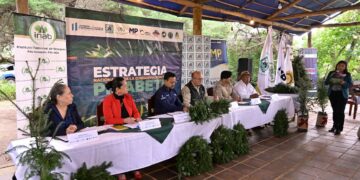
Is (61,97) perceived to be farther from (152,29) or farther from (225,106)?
(152,29)

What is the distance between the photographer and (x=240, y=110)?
3.22m

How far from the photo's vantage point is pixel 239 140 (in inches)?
125

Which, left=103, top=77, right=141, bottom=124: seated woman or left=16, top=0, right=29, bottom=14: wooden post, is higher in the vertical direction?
left=16, top=0, right=29, bottom=14: wooden post

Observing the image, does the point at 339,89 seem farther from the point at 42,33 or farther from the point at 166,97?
the point at 42,33

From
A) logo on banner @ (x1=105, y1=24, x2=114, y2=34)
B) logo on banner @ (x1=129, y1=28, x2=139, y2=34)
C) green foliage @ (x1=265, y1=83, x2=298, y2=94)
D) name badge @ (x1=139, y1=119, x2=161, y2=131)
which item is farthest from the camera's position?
green foliage @ (x1=265, y1=83, x2=298, y2=94)

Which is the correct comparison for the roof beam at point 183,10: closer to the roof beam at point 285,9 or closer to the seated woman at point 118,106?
the roof beam at point 285,9

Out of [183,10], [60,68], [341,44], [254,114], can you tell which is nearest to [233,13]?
[183,10]

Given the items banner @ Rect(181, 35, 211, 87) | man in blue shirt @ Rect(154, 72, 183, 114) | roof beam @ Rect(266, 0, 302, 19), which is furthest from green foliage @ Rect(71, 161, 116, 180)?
roof beam @ Rect(266, 0, 302, 19)

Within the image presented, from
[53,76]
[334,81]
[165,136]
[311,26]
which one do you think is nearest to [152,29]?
[53,76]

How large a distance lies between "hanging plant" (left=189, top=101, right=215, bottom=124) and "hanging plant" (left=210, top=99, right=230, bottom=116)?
127mm

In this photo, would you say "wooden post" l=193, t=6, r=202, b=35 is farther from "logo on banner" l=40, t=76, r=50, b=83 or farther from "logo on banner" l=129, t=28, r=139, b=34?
"logo on banner" l=40, t=76, r=50, b=83

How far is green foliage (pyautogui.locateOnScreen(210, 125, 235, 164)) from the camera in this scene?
9.50 feet

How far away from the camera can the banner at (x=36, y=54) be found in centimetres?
277

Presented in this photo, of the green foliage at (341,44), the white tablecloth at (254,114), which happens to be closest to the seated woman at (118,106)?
the white tablecloth at (254,114)
